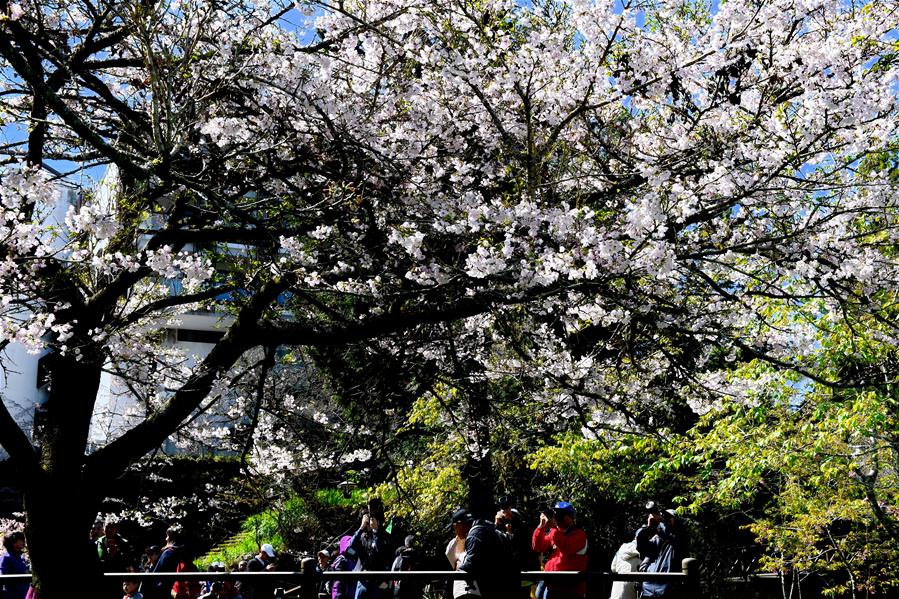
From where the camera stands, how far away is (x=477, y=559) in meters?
6.03

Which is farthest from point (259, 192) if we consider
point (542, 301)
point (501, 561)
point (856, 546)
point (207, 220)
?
point (856, 546)

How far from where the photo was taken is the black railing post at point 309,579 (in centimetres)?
607

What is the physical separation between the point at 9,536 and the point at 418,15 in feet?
23.8

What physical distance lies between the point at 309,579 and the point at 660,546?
403 centimetres

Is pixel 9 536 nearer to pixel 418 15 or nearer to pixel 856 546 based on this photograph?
pixel 418 15

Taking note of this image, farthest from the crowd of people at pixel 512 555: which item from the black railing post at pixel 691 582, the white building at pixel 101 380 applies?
the white building at pixel 101 380

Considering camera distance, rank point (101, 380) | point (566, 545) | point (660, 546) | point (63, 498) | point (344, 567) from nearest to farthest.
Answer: point (63, 498)
point (566, 545)
point (660, 546)
point (344, 567)
point (101, 380)

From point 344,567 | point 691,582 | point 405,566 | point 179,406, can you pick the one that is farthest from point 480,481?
point 691,582

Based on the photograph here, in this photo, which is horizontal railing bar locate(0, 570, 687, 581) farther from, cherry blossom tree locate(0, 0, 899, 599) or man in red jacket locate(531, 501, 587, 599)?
man in red jacket locate(531, 501, 587, 599)

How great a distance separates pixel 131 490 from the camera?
19.2m

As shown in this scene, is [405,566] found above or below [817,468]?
below

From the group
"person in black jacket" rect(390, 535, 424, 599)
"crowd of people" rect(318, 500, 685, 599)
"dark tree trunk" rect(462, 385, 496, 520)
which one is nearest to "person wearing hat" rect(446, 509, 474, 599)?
"crowd of people" rect(318, 500, 685, 599)

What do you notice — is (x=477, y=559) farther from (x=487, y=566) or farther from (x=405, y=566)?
(x=405, y=566)

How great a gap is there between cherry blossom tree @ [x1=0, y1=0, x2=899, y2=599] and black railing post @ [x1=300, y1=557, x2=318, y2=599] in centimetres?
182
